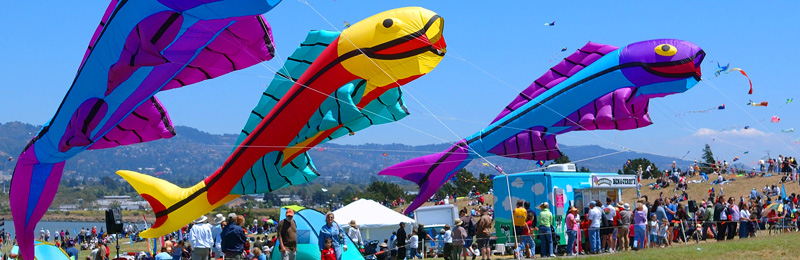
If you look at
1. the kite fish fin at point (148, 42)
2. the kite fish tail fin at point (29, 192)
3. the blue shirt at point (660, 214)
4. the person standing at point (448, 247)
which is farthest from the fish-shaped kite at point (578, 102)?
the kite fish fin at point (148, 42)

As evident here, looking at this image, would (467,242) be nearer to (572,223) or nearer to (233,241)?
(572,223)

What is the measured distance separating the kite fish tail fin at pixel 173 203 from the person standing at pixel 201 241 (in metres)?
2.23

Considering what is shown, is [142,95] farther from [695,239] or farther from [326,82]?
[695,239]

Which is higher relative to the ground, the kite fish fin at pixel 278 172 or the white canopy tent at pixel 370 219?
the kite fish fin at pixel 278 172

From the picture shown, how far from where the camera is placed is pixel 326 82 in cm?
1530

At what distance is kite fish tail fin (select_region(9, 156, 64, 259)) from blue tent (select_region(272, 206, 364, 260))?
400 centimetres

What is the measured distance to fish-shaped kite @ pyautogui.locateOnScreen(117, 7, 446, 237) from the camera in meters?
14.2

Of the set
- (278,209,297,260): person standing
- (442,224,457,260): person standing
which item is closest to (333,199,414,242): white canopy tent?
(442,224,457,260): person standing

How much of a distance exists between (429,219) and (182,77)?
39.9 ft

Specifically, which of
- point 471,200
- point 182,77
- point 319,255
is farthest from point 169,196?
point 471,200

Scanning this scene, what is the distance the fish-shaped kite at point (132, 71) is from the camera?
11.4 m

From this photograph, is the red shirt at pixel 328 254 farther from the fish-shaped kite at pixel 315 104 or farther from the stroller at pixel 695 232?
the stroller at pixel 695 232

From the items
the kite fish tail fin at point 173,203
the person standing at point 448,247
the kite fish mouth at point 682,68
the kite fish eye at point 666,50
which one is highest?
the kite fish eye at point 666,50

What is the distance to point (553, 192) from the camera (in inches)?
736
